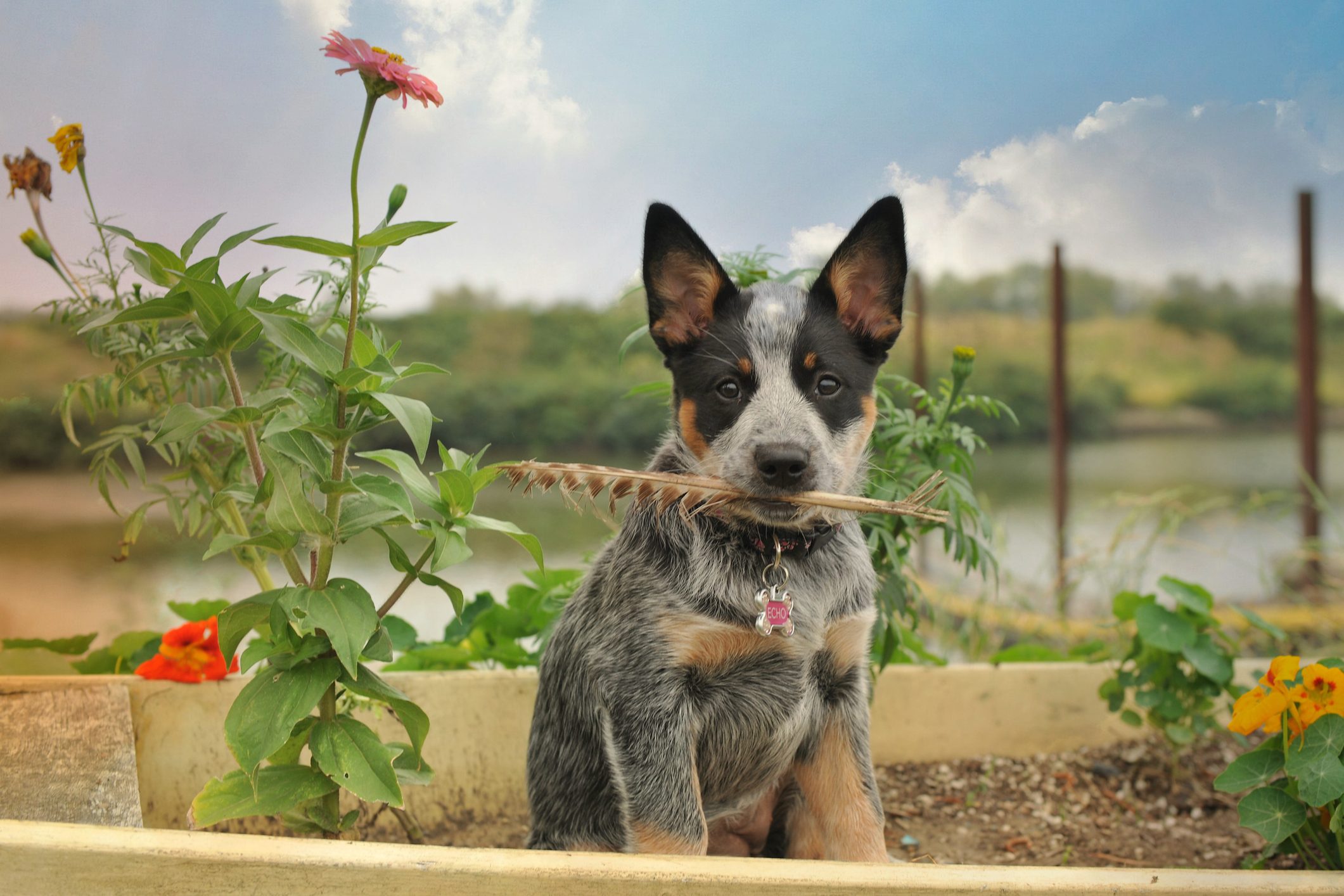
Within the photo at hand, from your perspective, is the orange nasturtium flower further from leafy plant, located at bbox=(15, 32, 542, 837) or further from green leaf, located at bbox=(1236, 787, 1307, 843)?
green leaf, located at bbox=(1236, 787, 1307, 843)

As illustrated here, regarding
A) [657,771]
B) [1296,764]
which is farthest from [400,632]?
[1296,764]

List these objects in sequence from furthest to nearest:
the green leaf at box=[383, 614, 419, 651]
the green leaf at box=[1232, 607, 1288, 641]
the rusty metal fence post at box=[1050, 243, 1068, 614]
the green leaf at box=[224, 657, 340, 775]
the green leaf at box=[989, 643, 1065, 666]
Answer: the rusty metal fence post at box=[1050, 243, 1068, 614] < the green leaf at box=[989, 643, 1065, 666] < the green leaf at box=[383, 614, 419, 651] < the green leaf at box=[1232, 607, 1288, 641] < the green leaf at box=[224, 657, 340, 775]

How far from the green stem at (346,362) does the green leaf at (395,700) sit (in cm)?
15

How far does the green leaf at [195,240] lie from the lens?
1.41 meters

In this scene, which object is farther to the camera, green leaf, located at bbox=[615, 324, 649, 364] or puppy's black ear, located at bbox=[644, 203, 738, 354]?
green leaf, located at bbox=[615, 324, 649, 364]

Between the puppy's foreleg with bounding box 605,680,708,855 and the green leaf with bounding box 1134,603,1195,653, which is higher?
the green leaf with bounding box 1134,603,1195,653

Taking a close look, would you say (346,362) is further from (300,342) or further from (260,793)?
(260,793)

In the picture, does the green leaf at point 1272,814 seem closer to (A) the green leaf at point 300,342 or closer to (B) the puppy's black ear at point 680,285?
(B) the puppy's black ear at point 680,285

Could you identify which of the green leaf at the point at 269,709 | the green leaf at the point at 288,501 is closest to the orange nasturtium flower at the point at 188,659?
the green leaf at the point at 269,709

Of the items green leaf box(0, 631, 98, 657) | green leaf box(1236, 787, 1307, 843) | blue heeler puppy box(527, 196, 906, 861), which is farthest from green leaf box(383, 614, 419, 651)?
green leaf box(1236, 787, 1307, 843)

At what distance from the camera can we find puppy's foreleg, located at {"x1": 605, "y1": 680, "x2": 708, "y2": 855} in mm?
1522

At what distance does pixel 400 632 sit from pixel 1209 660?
6.77 feet

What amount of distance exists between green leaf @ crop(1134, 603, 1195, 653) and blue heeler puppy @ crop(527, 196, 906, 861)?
37.9 inches

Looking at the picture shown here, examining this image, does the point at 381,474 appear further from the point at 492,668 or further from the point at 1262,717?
the point at 1262,717
